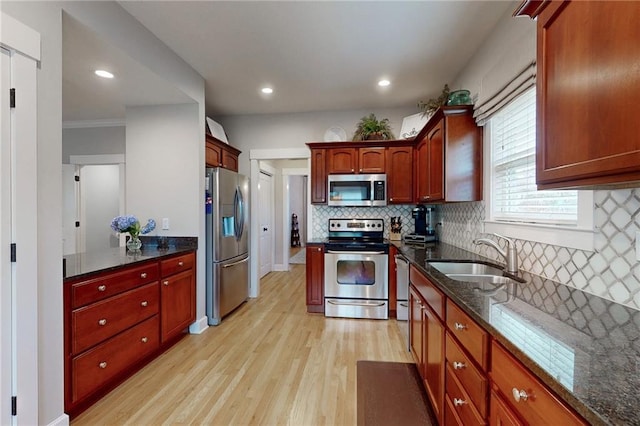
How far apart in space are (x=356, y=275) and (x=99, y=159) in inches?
158

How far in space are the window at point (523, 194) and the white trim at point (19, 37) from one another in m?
2.77

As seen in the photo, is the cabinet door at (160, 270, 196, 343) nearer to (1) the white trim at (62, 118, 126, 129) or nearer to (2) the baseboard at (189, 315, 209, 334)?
(2) the baseboard at (189, 315, 209, 334)

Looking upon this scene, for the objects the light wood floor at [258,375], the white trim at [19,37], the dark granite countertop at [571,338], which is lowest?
the light wood floor at [258,375]

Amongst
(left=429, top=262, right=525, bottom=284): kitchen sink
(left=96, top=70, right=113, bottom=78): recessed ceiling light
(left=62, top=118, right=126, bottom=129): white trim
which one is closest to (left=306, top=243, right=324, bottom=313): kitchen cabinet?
(left=429, top=262, right=525, bottom=284): kitchen sink

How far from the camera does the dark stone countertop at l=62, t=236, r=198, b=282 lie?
1.92 m

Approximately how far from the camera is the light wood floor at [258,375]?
74.2 inches

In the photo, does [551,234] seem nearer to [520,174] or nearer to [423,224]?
[520,174]

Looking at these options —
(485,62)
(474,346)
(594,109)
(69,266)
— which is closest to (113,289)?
(69,266)

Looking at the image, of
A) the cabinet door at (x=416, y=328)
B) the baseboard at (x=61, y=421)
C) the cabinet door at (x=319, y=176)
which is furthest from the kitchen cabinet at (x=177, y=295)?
the cabinet door at (x=416, y=328)

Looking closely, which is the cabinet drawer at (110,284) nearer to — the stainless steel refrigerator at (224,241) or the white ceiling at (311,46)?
the stainless steel refrigerator at (224,241)

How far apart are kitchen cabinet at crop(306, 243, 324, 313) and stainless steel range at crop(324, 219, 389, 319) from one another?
0.06 m

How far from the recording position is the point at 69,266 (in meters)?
2.05

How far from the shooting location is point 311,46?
258 cm

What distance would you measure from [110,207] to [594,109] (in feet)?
18.0
